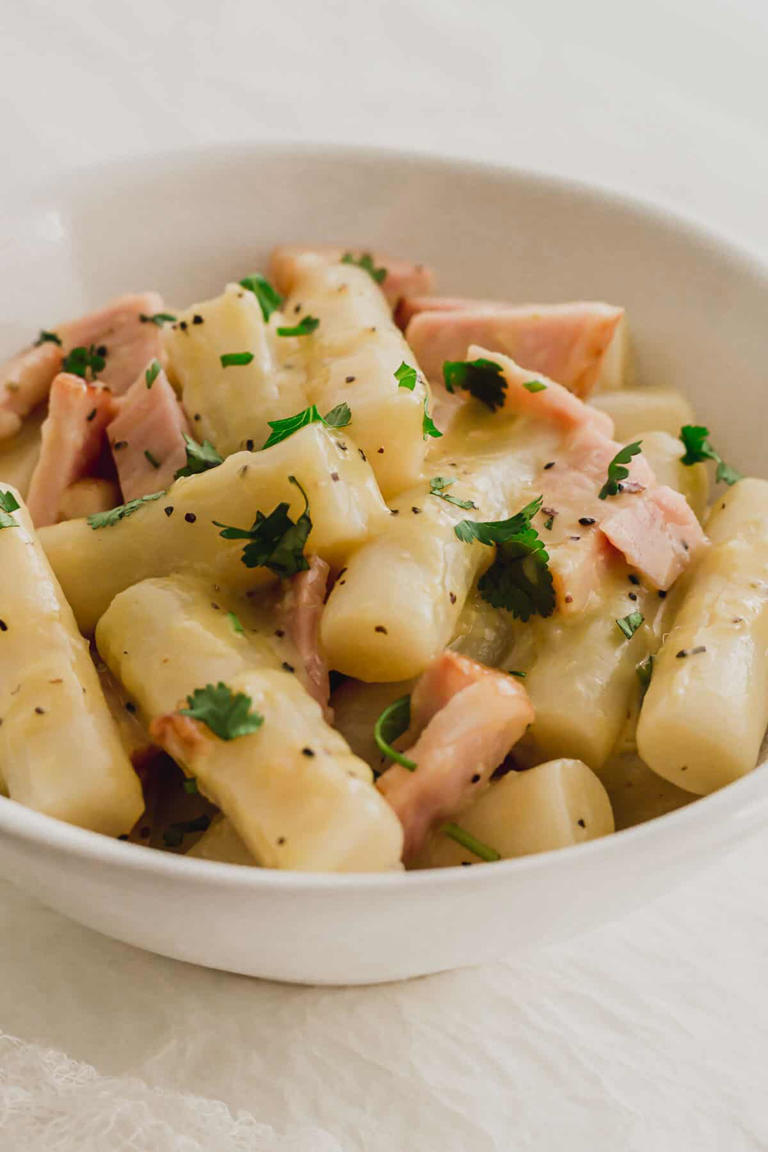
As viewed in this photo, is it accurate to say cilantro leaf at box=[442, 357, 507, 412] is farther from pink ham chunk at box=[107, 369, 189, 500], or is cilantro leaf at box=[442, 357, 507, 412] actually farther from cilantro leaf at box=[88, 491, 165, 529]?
cilantro leaf at box=[88, 491, 165, 529]

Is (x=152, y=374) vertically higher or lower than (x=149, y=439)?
higher

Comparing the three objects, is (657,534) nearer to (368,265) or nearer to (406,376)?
(406,376)

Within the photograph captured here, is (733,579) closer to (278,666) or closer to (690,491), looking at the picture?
(690,491)

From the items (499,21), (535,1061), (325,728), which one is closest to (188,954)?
(325,728)

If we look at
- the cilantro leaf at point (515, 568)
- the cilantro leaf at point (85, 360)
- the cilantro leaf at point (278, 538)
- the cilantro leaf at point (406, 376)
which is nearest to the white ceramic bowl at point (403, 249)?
the cilantro leaf at point (85, 360)

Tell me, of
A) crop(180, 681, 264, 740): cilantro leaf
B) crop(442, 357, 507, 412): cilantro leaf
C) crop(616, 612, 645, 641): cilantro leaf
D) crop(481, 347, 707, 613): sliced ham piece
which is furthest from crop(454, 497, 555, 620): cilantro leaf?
crop(180, 681, 264, 740): cilantro leaf

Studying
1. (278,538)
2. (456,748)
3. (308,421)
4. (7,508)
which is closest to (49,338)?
(7,508)
